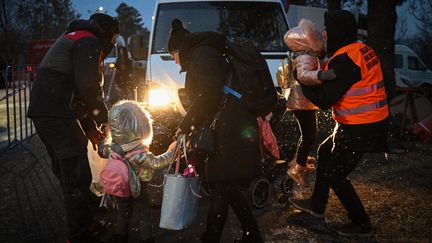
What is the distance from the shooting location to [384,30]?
1008 centimetres

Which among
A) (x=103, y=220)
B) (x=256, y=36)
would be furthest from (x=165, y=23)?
(x=103, y=220)

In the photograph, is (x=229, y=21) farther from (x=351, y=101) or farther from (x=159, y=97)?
(x=351, y=101)

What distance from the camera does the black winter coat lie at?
3151mm

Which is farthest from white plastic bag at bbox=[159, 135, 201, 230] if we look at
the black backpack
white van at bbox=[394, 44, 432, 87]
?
white van at bbox=[394, 44, 432, 87]

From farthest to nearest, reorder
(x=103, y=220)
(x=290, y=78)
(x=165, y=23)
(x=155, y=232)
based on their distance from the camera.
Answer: (x=165, y=23) < (x=290, y=78) < (x=103, y=220) < (x=155, y=232)

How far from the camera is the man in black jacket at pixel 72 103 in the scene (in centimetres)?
347

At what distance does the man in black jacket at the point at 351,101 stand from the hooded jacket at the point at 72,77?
1734 millimetres

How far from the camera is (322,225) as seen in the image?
419 centimetres

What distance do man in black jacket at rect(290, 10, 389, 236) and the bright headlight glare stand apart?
7.82ft

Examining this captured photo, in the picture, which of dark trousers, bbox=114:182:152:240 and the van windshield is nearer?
dark trousers, bbox=114:182:152:240

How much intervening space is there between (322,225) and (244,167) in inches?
53.3

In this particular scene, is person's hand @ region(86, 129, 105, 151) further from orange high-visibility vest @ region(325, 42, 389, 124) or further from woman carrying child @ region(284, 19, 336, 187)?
orange high-visibility vest @ region(325, 42, 389, 124)

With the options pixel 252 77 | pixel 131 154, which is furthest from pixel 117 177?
pixel 252 77

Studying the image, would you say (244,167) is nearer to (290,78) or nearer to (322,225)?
(322,225)
